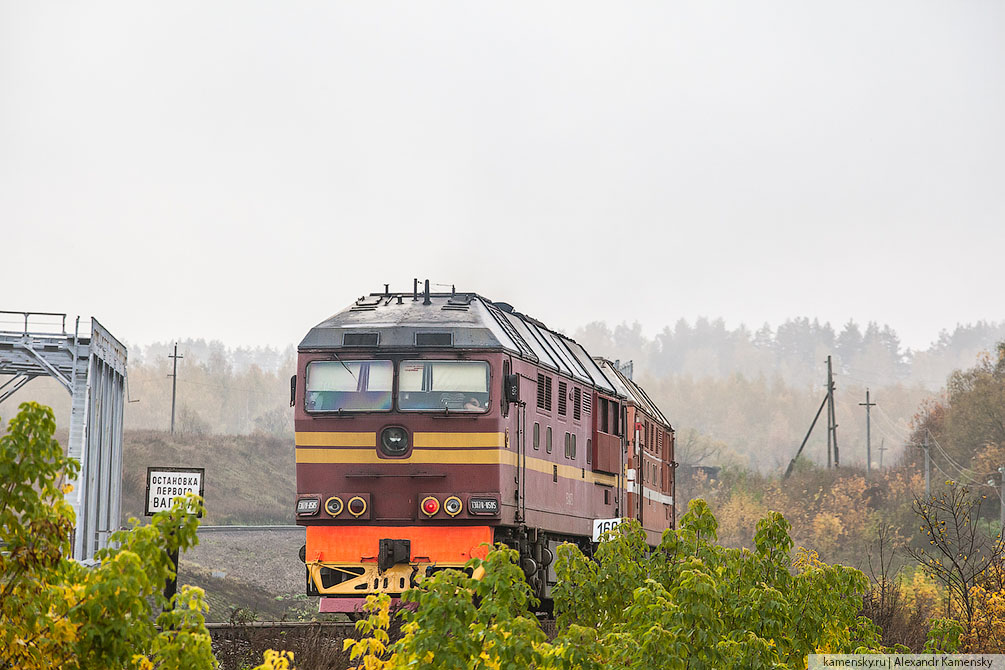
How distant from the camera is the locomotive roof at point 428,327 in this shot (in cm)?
1680

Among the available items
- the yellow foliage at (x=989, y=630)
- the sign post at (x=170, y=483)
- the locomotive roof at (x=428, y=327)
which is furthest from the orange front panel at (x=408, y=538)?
the yellow foliage at (x=989, y=630)

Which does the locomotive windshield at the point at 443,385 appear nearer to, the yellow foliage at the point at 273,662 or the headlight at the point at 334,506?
the headlight at the point at 334,506

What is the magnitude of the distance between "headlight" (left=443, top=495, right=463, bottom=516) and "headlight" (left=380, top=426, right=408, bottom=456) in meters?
0.91

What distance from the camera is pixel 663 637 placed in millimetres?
8508

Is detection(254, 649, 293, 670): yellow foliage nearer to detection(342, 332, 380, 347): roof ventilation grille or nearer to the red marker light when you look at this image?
the red marker light

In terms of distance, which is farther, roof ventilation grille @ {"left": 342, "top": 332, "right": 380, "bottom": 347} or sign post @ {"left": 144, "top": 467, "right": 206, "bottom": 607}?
roof ventilation grille @ {"left": 342, "top": 332, "right": 380, "bottom": 347}

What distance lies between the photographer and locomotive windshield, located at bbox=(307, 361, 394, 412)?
54.9 feet

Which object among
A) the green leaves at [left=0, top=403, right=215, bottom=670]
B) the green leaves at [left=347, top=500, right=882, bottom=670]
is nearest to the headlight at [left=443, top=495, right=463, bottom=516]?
the green leaves at [left=347, top=500, right=882, bottom=670]

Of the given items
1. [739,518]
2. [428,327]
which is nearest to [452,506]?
[428,327]

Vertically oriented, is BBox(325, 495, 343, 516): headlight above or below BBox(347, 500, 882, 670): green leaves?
above

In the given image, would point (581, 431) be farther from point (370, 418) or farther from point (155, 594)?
point (155, 594)

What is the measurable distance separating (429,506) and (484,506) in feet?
2.37

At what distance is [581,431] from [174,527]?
45.9 feet

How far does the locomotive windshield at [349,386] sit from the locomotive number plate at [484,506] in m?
1.70
